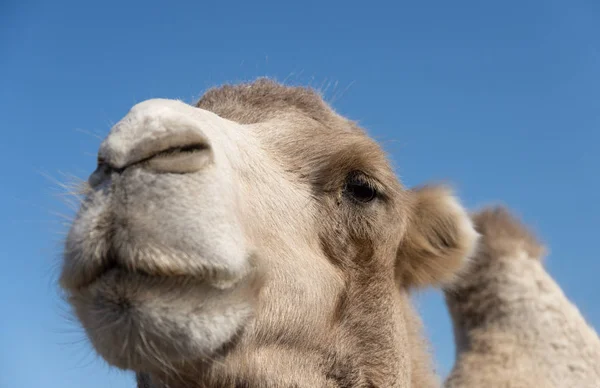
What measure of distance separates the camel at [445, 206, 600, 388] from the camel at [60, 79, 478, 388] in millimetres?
1535

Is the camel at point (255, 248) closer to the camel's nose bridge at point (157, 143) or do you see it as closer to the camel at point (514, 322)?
the camel's nose bridge at point (157, 143)

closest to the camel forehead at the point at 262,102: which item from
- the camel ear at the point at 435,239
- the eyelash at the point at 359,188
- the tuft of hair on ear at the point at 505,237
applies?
Result: the eyelash at the point at 359,188

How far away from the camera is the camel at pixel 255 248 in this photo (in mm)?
2168

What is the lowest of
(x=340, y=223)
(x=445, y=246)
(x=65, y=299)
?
(x=65, y=299)

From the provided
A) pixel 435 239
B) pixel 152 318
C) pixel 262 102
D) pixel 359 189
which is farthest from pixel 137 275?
pixel 435 239

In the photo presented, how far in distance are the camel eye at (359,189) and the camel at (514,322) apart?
1.96 meters

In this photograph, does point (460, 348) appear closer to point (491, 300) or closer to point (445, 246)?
point (491, 300)

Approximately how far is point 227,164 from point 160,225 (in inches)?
17.8

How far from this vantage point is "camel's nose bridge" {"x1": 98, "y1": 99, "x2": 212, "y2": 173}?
88.1 inches

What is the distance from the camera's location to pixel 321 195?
10.5 ft

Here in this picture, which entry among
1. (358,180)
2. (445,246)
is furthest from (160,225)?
(445,246)

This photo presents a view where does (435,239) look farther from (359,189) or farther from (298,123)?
(298,123)

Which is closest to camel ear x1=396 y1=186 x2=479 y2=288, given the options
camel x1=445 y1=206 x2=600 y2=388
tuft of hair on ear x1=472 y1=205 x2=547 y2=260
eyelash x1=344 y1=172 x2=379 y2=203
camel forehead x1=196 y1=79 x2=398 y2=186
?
camel forehead x1=196 y1=79 x2=398 y2=186

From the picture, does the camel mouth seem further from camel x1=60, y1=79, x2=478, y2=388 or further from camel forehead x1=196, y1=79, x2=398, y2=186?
camel forehead x1=196, y1=79, x2=398, y2=186
